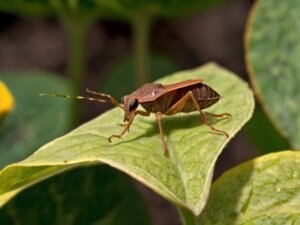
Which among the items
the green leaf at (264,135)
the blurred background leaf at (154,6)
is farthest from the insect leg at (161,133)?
the blurred background leaf at (154,6)

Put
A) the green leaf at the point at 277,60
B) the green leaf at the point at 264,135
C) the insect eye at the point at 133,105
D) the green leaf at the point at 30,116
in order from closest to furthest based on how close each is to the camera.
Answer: the insect eye at the point at 133,105, the green leaf at the point at 277,60, the green leaf at the point at 264,135, the green leaf at the point at 30,116

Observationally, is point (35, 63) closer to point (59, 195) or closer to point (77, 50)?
point (77, 50)

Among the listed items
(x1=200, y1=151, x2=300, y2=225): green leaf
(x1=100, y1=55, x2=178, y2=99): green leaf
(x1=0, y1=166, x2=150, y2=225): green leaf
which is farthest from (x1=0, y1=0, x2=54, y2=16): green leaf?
(x1=200, y1=151, x2=300, y2=225): green leaf

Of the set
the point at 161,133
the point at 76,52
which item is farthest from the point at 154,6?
the point at 161,133

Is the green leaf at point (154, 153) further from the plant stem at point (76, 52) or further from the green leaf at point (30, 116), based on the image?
the plant stem at point (76, 52)

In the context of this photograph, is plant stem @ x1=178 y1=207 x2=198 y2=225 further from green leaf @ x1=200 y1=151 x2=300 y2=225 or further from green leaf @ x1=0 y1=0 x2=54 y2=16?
green leaf @ x1=0 y1=0 x2=54 y2=16

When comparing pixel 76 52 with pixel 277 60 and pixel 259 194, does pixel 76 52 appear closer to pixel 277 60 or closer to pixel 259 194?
pixel 277 60

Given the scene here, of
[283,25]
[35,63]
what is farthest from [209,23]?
[283,25]
